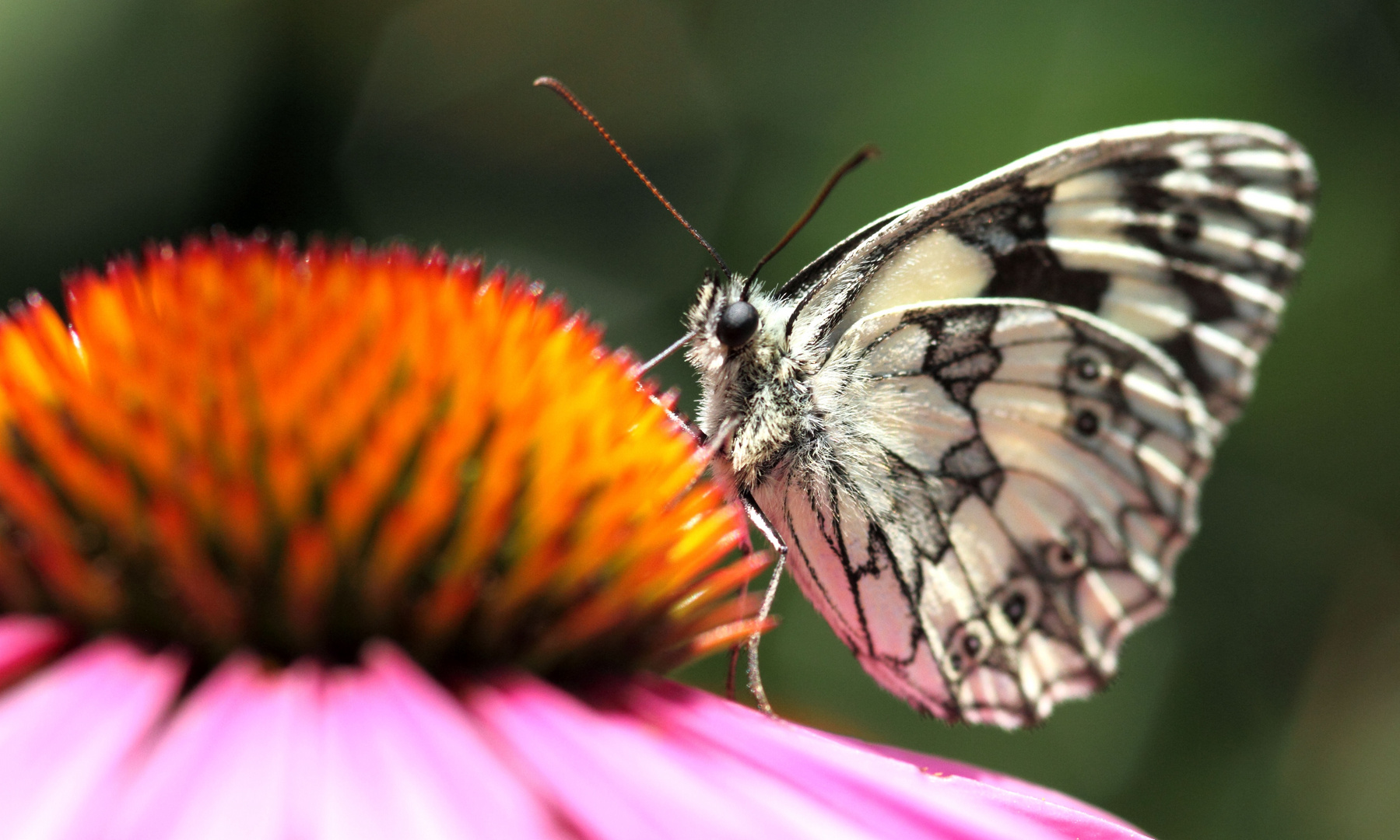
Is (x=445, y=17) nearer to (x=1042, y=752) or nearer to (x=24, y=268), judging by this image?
(x=24, y=268)

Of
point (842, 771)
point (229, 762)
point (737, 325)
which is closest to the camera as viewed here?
point (229, 762)

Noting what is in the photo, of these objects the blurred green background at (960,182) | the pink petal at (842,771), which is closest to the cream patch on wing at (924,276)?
the pink petal at (842,771)

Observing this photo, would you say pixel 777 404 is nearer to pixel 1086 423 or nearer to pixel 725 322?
pixel 725 322

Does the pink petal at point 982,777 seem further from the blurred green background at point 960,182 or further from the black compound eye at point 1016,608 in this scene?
the blurred green background at point 960,182

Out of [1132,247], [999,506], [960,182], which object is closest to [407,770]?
[999,506]

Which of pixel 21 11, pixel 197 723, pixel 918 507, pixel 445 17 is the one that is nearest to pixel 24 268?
pixel 21 11

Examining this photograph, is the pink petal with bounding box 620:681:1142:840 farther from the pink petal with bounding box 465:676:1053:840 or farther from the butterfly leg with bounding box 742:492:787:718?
the butterfly leg with bounding box 742:492:787:718

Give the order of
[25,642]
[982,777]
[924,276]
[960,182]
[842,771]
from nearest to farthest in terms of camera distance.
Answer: [25,642] → [842,771] → [982,777] → [924,276] → [960,182]

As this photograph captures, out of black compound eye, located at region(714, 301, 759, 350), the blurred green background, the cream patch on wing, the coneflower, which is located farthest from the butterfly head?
the blurred green background
